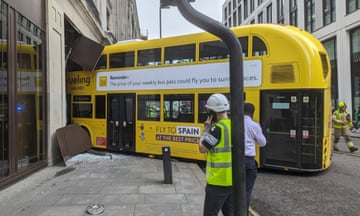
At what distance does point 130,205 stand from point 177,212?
89 cm

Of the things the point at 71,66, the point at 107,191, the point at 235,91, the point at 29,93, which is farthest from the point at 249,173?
the point at 71,66

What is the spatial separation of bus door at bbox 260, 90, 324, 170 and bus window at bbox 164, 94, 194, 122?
2280mm

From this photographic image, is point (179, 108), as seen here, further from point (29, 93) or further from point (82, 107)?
point (82, 107)

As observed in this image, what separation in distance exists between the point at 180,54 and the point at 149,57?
125cm

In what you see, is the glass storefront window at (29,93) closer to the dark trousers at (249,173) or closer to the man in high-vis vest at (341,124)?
the dark trousers at (249,173)

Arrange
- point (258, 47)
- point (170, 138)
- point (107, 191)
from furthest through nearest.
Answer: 1. point (170, 138)
2. point (258, 47)
3. point (107, 191)

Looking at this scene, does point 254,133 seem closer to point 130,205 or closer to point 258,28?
point 130,205

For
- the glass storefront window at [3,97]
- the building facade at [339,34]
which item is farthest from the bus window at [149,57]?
the building facade at [339,34]

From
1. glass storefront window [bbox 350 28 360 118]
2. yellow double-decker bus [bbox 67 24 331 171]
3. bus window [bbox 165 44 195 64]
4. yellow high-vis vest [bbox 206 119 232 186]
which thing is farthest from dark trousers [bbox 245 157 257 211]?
glass storefront window [bbox 350 28 360 118]

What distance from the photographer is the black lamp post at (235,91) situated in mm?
3014

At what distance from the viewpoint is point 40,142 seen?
9570 millimetres

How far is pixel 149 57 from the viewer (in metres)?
11.4

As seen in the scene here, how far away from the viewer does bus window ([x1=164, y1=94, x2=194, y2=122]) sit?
34.3 feet

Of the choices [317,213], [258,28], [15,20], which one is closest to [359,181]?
[317,213]
